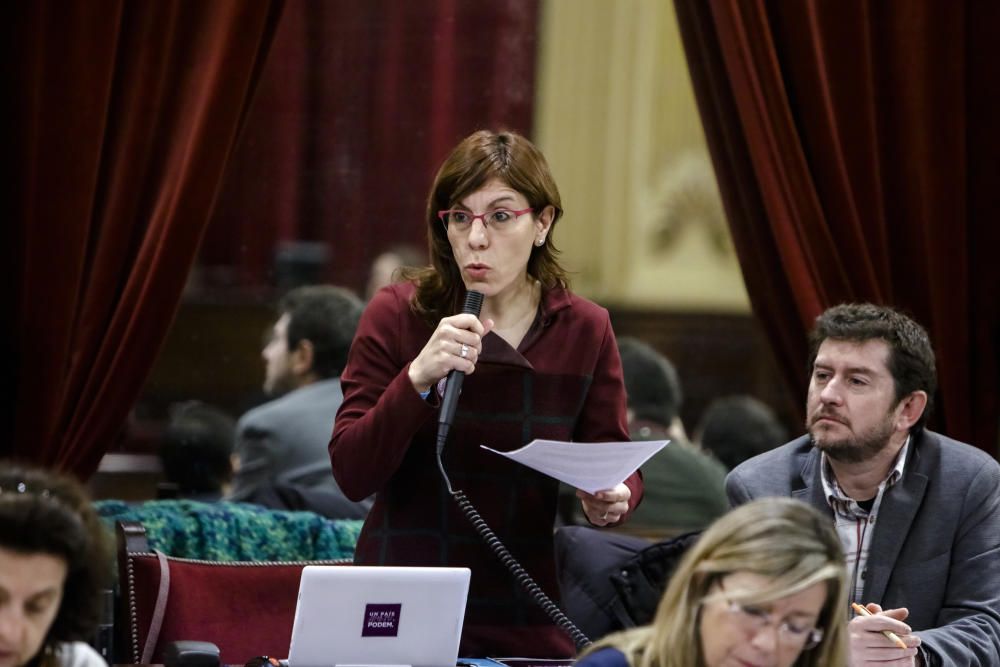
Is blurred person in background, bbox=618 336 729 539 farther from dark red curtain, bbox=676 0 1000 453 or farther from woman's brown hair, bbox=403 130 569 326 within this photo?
woman's brown hair, bbox=403 130 569 326

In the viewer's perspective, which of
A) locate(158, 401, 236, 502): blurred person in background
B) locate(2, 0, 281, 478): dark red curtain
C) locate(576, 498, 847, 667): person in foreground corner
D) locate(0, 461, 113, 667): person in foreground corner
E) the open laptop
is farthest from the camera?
locate(158, 401, 236, 502): blurred person in background

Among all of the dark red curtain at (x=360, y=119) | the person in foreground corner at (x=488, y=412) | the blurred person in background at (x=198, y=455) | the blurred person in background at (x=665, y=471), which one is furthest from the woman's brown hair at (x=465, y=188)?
the dark red curtain at (x=360, y=119)

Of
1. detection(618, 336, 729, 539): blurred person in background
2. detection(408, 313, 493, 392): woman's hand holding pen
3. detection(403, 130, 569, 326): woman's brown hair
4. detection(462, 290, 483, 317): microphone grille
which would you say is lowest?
detection(618, 336, 729, 539): blurred person in background

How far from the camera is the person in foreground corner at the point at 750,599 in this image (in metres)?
1.78

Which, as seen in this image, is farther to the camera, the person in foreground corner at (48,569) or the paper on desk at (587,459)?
the paper on desk at (587,459)

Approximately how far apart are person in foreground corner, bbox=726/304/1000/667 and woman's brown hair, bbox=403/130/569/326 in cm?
61

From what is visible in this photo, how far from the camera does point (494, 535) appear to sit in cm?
231

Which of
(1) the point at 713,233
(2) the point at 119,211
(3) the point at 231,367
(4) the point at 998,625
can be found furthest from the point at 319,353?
(1) the point at 713,233

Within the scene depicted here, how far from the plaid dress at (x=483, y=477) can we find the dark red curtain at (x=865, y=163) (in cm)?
106

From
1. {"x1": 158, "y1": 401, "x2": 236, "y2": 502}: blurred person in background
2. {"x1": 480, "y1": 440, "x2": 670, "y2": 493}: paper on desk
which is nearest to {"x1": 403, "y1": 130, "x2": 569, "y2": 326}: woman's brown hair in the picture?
{"x1": 480, "y1": 440, "x2": 670, "y2": 493}: paper on desk

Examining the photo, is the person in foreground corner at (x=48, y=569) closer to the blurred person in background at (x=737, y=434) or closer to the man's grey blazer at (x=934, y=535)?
the man's grey blazer at (x=934, y=535)

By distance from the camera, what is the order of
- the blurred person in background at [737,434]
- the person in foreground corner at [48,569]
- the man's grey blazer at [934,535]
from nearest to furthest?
the person in foreground corner at [48,569] < the man's grey blazer at [934,535] < the blurred person in background at [737,434]

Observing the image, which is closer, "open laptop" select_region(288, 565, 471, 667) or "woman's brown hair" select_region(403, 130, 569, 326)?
"open laptop" select_region(288, 565, 471, 667)

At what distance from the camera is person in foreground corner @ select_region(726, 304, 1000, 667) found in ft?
8.74
